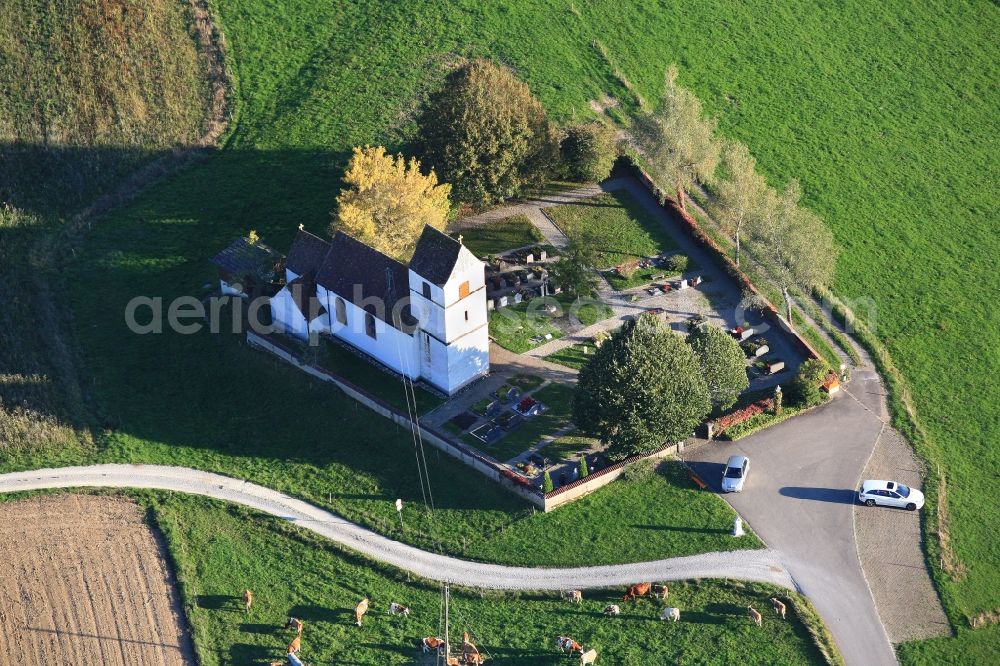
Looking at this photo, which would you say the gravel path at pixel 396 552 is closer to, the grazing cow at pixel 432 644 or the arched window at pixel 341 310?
the grazing cow at pixel 432 644

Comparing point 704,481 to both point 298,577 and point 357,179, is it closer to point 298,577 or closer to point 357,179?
point 298,577

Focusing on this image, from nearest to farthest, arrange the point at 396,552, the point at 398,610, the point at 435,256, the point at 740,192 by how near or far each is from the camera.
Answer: the point at 398,610
the point at 396,552
the point at 435,256
the point at 740,192

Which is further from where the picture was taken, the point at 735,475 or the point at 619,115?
the point at 619,115

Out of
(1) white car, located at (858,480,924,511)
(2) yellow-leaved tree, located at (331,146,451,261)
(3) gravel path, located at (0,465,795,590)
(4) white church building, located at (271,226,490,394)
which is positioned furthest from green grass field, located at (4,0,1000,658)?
(2) yellow-leaved tree, located at (331,146,451,261)

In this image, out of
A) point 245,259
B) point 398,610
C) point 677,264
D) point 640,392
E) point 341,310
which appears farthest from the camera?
point 677,264

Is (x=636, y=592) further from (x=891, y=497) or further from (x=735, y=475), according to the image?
(x=891, y=497)

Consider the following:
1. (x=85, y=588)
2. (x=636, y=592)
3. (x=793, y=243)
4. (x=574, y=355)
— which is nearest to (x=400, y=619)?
(x=636, y=592)

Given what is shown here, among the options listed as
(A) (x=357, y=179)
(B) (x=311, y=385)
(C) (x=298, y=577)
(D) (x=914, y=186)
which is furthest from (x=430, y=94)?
(C) (x=298, y=577)
